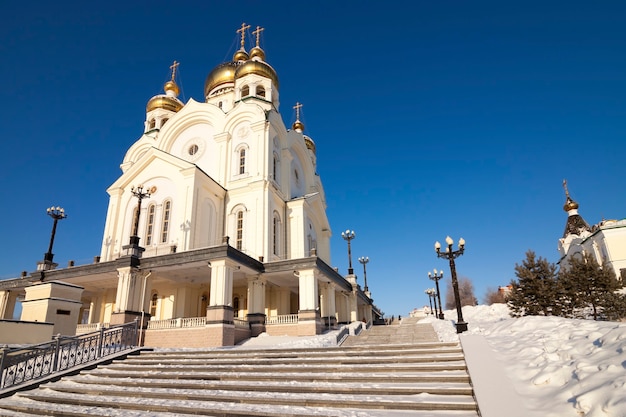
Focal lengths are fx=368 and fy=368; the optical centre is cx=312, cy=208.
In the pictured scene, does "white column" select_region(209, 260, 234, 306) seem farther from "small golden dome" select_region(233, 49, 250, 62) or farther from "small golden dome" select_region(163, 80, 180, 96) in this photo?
"small golden dome" select_region(233, 49, 250, 62)

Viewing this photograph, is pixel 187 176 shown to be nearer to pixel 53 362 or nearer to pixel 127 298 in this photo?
pixel 127 298

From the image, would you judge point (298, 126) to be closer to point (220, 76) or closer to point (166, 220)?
point (220, 76)

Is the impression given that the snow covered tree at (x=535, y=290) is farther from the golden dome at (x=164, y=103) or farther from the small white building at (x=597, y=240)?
the golden dome at (x=164, y=103)

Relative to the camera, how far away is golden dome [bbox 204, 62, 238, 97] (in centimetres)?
3581

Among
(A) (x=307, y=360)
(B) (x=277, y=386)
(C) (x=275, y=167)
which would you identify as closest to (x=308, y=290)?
(A) (x=307, y=360)

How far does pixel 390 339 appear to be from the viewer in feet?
54.9

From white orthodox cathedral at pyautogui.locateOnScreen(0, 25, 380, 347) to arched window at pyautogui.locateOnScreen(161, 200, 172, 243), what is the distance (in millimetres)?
74

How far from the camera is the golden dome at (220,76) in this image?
117ft

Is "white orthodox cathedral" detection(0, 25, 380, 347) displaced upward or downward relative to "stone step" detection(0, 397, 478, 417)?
upward

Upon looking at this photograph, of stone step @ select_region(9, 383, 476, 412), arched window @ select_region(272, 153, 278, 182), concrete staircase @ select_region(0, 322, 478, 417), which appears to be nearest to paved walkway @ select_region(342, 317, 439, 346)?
concrete staircase @ select_region(0, 322, 478, 417)

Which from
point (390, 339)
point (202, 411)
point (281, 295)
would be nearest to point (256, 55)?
point (281, 295)

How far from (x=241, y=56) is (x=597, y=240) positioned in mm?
40356

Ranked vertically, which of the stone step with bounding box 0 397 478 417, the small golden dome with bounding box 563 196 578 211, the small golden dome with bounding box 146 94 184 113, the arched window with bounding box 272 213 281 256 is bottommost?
the stone step with bounding box 0 397 478 417

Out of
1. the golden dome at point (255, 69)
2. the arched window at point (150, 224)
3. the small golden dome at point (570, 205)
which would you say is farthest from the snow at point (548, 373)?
the small golden dome at point (570, 205)
